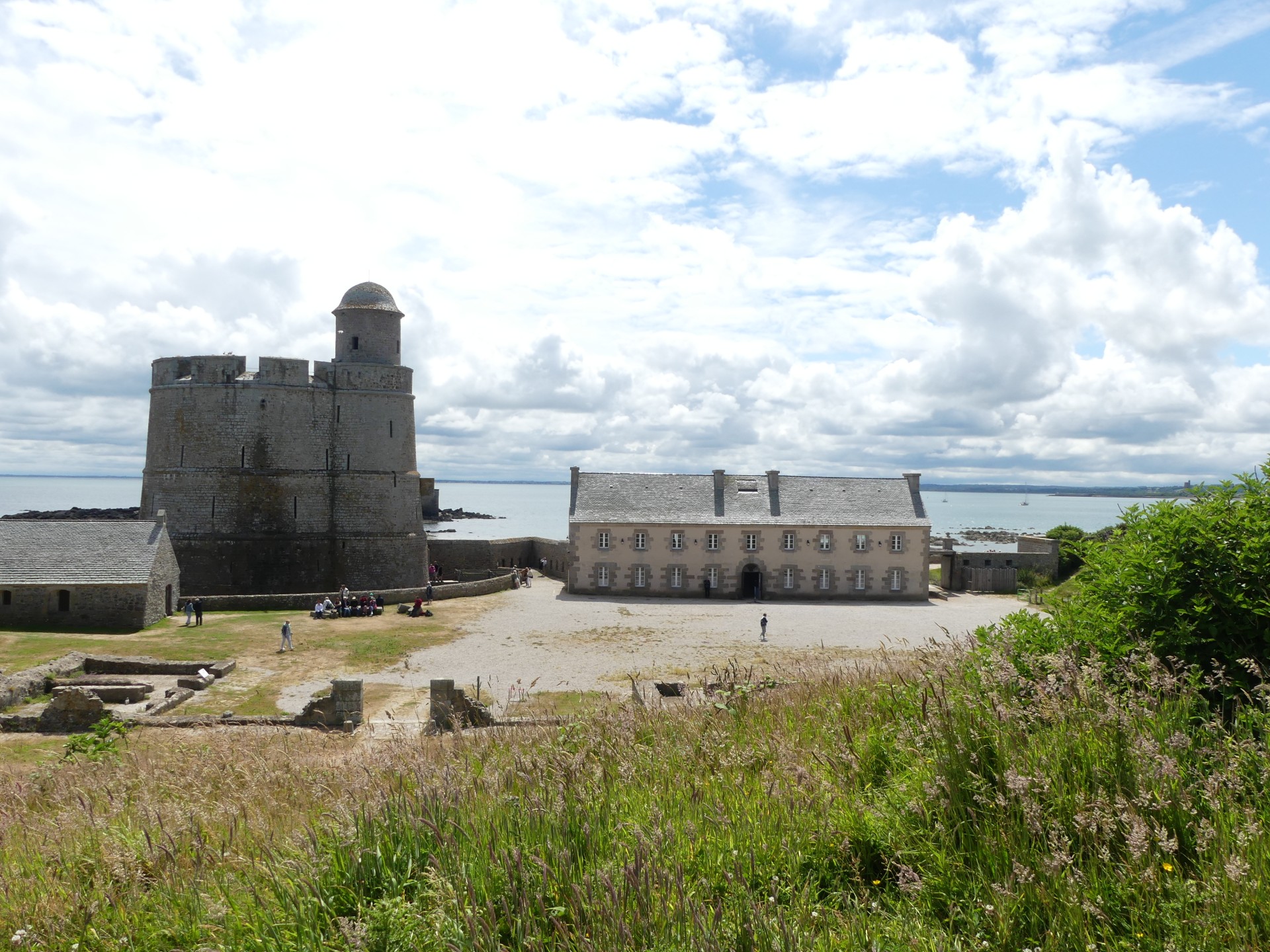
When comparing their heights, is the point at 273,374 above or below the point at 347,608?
above

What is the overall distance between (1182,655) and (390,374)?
40885 mm

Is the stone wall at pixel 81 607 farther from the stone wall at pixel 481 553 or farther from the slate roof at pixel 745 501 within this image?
the stone wall at pixel 481 553

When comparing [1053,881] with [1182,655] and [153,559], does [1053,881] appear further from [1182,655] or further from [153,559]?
[153,559]

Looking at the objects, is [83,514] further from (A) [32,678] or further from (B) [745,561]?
(A) [32,678]

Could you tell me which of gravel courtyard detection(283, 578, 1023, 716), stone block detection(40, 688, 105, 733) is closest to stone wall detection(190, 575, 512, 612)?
gravel courtyard detection(283, 578, 1023, 716)

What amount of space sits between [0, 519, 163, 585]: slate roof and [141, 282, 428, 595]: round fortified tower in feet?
26.7

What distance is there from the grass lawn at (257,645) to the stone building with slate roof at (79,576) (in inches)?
34.6

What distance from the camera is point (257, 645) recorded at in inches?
1082

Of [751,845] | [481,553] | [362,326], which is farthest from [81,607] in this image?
[751,845]

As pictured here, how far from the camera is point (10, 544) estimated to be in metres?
29.9

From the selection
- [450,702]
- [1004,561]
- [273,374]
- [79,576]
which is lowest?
[450,702]

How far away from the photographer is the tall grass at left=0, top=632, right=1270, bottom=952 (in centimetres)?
316

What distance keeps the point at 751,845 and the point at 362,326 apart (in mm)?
42300

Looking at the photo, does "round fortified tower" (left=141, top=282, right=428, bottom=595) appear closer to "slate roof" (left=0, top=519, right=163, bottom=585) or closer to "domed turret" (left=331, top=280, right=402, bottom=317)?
"domed turret" (left=331, top=280, right=402, bottom=317)
